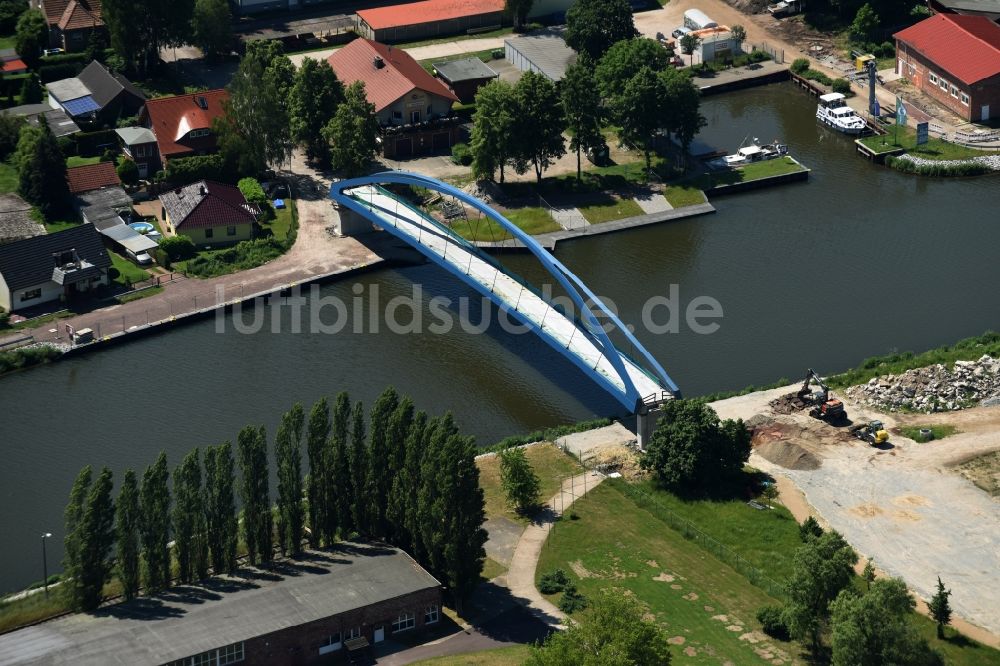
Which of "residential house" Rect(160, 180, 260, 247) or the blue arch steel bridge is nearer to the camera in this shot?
the blue arch steel bridge

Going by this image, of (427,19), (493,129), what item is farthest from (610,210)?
(427,19)

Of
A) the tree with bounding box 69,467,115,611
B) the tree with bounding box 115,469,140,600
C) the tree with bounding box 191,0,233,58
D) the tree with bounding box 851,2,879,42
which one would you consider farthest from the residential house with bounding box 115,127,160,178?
the tree with bounding box 851,2,879,42

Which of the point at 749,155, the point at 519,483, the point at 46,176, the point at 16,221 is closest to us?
the point at 519,483

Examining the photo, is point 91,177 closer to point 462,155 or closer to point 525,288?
point 462,155

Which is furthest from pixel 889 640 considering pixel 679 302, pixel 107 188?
pixel 107 188

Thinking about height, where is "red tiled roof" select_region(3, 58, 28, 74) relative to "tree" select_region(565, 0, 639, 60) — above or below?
below

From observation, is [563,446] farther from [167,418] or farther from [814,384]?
[167,418]

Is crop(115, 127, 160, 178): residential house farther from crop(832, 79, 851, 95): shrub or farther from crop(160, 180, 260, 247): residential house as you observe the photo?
crop(832, 79, 851, 95): shrub
